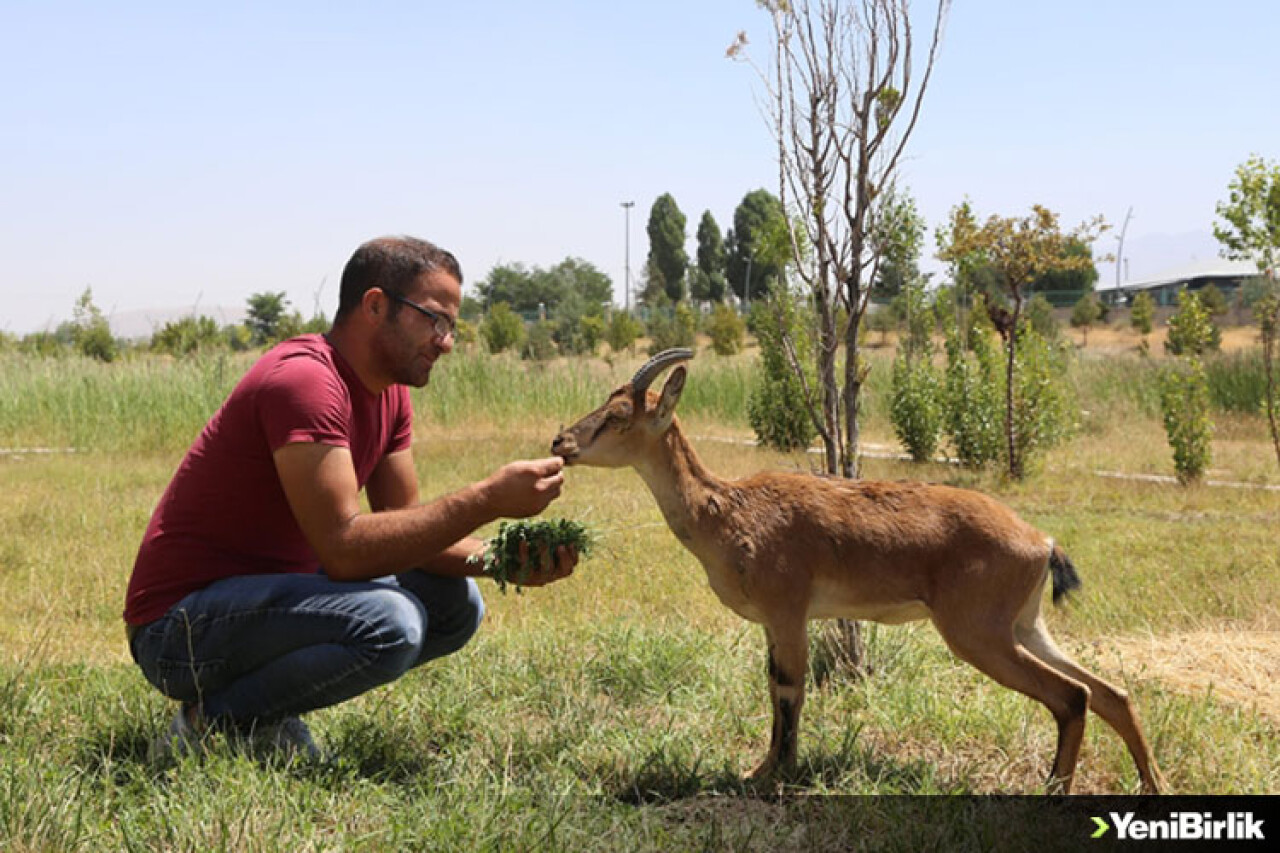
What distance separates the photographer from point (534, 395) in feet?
61.2

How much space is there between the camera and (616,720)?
4641 mm

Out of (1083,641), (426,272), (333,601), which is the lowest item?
(1083,641)

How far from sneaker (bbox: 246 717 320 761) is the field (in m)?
0.07

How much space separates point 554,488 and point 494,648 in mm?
2124

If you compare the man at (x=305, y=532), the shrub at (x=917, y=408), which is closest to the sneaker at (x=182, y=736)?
the man at (x=305, y=532)

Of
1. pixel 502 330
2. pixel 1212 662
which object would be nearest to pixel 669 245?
pixel 502 330

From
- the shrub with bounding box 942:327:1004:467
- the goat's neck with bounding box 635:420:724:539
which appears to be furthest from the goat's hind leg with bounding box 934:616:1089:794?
the shrub with bounding box 942:327:1004:467

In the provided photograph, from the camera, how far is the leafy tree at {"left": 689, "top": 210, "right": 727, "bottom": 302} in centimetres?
7150

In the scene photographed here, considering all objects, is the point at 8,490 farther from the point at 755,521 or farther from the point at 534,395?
the point at 755,521

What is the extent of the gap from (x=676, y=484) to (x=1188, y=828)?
209 centimetres

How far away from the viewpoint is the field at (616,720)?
3521 millimetres

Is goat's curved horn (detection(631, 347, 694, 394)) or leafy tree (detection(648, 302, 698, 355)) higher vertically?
leafy tree (detection(648, 302, 698, 355))

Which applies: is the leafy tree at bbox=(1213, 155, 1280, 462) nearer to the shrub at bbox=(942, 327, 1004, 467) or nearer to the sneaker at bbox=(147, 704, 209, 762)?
the shrub at bbox=(942, 327, 1004, 467)

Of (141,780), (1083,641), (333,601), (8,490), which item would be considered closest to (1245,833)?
(1083,641)
